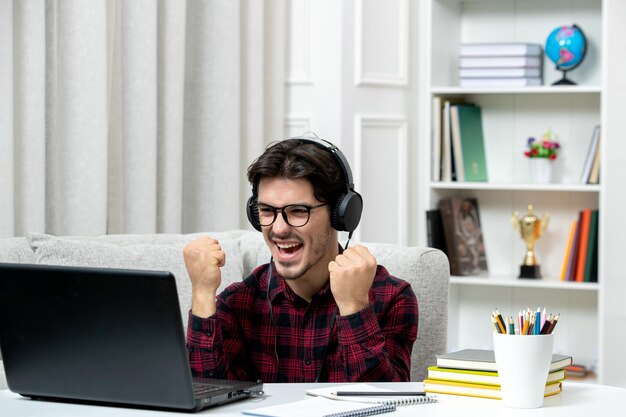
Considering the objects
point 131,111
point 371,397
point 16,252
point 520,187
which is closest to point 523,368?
point 371,397

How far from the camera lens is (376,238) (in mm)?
3748

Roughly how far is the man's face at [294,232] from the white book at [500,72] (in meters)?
2.15

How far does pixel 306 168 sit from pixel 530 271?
2203 mm

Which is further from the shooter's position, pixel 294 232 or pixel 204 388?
pixel 294 232

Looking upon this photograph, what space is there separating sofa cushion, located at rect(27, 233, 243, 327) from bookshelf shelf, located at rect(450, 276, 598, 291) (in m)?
1.62

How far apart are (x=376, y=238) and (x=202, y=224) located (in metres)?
0.75

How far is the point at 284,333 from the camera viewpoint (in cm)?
188

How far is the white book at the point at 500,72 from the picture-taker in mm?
3789

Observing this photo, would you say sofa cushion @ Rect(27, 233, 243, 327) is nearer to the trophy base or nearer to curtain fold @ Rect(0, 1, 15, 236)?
curtain fold @ Rect(0, 1, 15, 236)

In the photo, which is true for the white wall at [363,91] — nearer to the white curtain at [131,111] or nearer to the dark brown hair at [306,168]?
the white curtain at [131,111]

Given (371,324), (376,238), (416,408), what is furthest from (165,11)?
(416,408)

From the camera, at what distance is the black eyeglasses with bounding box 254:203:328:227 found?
178 cm

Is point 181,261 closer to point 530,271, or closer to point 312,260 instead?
point 312,260

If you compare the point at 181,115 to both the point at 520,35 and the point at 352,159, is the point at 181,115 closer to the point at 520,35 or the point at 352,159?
the point at 352,159
